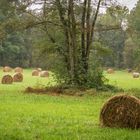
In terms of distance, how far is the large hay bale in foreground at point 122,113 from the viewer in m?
Answer: 13.1

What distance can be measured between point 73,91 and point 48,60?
17.6ft

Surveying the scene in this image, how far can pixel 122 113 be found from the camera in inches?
520

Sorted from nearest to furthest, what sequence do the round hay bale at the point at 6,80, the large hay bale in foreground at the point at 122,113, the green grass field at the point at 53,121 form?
the green grass field at the point at 53,121 < the large hay bale in foreground at the point at 122,113 < the round hay bale at the point at 6,80

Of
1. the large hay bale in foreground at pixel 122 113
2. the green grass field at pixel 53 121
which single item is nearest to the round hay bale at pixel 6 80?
the green grass field at pixel 53 121

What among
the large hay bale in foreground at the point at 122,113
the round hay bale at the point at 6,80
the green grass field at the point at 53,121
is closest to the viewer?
the green grass field at the point at 53,121

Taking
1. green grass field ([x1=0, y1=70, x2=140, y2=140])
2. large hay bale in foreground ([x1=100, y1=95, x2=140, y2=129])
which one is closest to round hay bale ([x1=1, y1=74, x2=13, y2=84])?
green grass field ([x1=0, y1=70, x2=140, y2=140])

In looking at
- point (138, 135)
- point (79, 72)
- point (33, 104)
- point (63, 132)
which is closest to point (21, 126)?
point (63, 132)

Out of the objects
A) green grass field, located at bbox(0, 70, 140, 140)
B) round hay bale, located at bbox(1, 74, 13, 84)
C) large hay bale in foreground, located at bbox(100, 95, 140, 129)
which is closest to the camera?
green grass field, located at bbox(0, 70, 140, 140)

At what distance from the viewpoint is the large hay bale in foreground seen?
1305 cm

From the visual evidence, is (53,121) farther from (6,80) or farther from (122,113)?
(6,80)

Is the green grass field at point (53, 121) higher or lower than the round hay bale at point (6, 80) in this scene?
lower

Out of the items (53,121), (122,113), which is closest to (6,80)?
(53,121)

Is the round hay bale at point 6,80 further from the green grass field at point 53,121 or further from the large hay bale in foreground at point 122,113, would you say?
the large hay bale in foreground at point 122,113

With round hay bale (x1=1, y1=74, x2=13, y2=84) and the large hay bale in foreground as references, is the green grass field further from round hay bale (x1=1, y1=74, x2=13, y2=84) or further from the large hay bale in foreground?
round hay bale (x1=1, y1=74, x2=13, y2=84)
